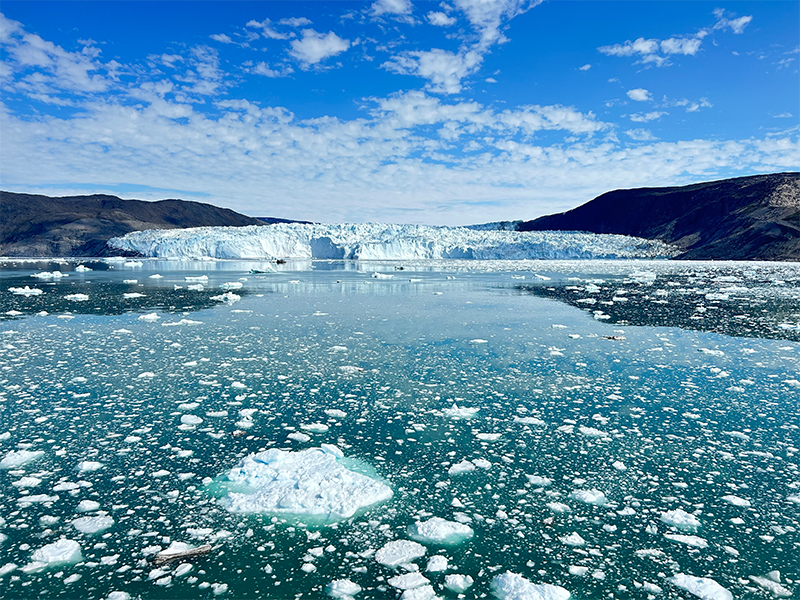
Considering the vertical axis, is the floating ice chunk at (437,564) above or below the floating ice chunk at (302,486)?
below

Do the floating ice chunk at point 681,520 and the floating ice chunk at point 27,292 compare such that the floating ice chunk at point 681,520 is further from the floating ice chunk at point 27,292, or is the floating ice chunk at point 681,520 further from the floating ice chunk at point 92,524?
the floating ice chunk at point 27,292

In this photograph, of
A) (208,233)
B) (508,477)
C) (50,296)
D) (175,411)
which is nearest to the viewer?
(508,477)

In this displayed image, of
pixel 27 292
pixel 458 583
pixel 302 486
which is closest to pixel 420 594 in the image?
pixel 458 583

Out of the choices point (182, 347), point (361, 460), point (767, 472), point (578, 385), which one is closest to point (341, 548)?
point (361, 460)

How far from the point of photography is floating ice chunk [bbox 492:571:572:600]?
8.21 feet

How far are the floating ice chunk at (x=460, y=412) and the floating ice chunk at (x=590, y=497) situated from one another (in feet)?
5.43

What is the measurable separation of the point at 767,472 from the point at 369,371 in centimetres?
456

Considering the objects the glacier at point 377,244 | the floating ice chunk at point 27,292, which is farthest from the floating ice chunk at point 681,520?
the glacier at point 377,244

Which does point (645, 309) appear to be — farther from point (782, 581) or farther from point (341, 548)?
point (341, 548)

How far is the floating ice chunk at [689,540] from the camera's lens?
2.95 m

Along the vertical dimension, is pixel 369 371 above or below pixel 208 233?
below

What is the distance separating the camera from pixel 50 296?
15891mm

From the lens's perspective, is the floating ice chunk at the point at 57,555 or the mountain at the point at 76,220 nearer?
the floating ice chunk at the point at 57,555

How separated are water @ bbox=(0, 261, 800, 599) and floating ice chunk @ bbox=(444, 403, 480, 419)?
101 millimetres
